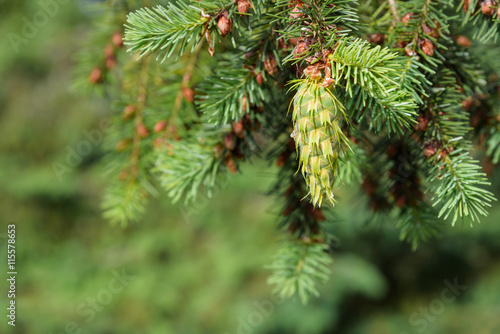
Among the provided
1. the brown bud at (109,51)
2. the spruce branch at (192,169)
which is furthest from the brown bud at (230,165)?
the brown bud at (109,51)

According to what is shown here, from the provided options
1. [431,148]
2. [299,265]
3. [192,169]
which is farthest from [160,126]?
[431,148]

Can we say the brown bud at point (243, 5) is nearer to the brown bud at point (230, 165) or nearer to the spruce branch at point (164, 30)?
the spruce branch at point (164, 30)


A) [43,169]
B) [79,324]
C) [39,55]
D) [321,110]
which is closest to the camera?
[321,110]

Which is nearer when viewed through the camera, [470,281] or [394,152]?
[394,152]

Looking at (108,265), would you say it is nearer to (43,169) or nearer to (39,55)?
(43,169)

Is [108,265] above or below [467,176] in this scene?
below

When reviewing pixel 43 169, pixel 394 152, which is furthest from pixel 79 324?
pixel 394 152
